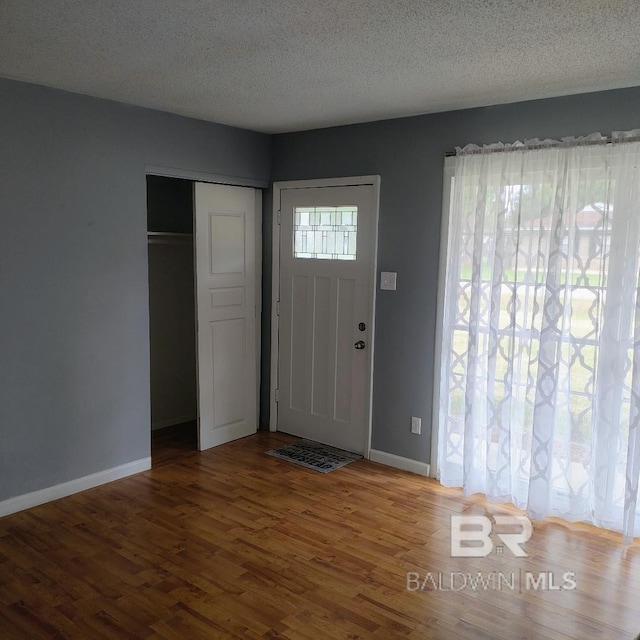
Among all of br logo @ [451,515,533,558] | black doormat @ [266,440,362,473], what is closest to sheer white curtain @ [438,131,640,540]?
br logo @ [451,515,533,558]

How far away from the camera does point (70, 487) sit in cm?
370

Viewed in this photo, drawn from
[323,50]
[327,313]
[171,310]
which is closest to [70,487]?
[171,310]

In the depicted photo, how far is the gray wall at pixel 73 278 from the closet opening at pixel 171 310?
0.87 meters

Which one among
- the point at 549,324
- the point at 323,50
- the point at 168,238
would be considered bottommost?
the point at 549,324

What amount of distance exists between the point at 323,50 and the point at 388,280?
72.5 inches

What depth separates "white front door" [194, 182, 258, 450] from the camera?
14.5 ft

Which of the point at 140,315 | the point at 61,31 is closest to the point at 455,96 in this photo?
the point at 61,31

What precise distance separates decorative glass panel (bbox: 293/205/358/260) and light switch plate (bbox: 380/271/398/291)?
11.7 inches

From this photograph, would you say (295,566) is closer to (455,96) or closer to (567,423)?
(567,423)

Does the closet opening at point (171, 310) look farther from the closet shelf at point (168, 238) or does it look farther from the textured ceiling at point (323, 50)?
the textured ceiling at point (323, 50)

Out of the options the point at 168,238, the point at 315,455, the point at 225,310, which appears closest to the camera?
the point at 315,455

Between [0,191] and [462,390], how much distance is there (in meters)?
2.95

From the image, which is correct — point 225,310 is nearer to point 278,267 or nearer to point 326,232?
point 278,267

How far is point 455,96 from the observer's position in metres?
3.44
